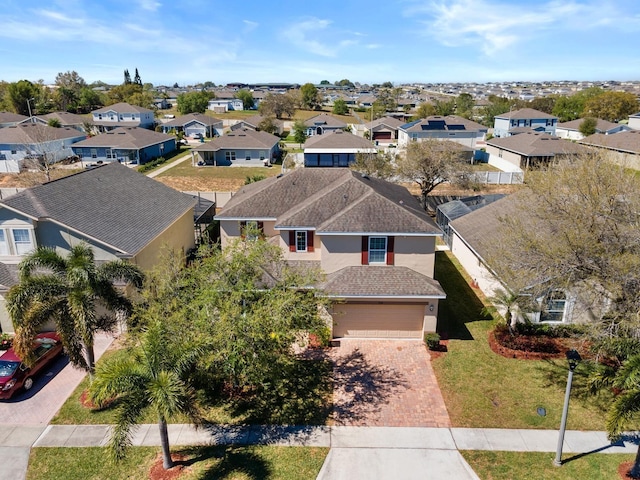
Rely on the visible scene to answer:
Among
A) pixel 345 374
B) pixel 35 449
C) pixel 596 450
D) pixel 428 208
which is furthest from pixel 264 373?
pixel 428 208

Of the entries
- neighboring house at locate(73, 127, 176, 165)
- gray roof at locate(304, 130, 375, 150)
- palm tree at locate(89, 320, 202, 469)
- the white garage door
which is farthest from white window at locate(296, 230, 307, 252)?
neighboring house at locate(73, 127, 176, 165)

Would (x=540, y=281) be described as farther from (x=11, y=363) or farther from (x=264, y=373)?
(x=11, y=363)

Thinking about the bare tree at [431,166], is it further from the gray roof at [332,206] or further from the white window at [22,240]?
the white window at [22,240]

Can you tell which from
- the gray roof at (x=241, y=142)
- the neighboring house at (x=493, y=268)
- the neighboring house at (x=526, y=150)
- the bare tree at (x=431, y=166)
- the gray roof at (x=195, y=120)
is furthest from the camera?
the gray roof at (x=195, y=120)

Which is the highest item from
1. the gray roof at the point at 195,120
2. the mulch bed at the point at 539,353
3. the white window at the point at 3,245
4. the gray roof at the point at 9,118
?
the gray roof at the point at 9,118

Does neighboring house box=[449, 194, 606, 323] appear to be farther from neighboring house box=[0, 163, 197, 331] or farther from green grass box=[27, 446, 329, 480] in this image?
neighboring house box=[0, 163, 197, 331]

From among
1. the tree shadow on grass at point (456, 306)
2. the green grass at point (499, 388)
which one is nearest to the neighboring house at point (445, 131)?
the tree shadow on grass at point (456, 306)
